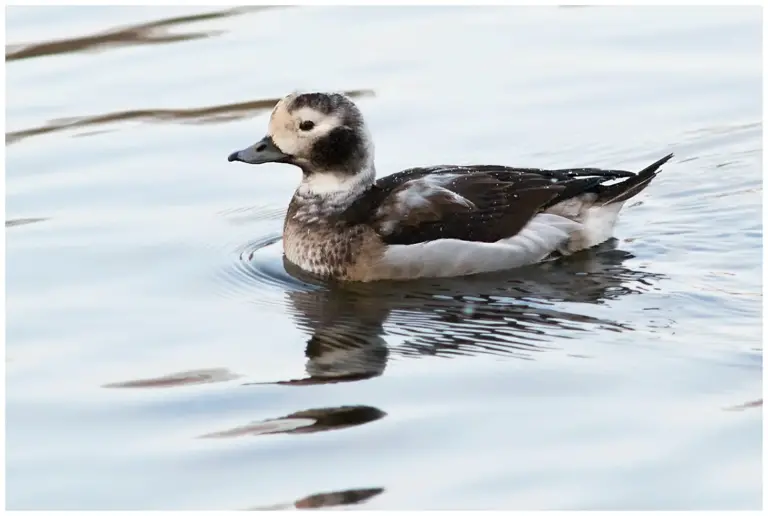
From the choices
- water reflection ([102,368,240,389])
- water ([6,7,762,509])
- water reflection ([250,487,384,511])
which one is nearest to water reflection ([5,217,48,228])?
water ([6,7,762,509])

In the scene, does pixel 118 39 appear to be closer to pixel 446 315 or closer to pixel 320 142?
pixel 320 142

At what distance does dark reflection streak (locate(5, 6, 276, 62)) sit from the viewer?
46.5 feet

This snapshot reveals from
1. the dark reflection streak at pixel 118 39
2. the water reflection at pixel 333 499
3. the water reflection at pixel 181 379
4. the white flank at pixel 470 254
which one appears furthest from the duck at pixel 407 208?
the dark reflection streak at pixel 118 39

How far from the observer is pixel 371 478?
21.6ft

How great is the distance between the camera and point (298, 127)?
9.69m

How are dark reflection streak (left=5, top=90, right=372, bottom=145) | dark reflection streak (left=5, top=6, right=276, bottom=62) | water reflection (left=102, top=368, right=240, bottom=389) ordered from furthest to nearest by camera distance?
dark reflection streak (left=5, top=6, right=276, bottom=62) → dark reflection streak (left=5, top=90, right=372, bottom=145) → water reflection (left=102, top=368, right=240, bottom=389)

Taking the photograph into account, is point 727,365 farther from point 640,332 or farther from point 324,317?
point 324,317

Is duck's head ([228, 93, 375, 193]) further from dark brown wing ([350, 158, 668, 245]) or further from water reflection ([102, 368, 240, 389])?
water reflection ([102, 368, 240, 389])

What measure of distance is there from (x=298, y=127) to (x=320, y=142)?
0.17 meters

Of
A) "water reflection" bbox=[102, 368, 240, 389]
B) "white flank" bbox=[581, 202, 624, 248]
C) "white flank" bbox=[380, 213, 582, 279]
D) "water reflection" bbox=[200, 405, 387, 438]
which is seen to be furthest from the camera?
"white flank" bbox=[581, 202, 624, 248]

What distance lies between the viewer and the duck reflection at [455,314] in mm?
8125

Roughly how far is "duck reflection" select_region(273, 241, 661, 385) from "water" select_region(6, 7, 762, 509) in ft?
0.08

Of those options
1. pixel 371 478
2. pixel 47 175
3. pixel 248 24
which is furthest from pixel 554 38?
pixel 371 478

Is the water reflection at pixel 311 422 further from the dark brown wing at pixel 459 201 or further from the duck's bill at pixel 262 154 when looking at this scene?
the duck's bill at pixel 262 154
